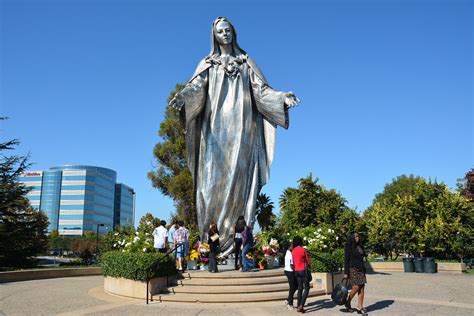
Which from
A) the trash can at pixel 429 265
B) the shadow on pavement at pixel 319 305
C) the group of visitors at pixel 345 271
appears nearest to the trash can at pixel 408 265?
the trash can at pixel 429 265

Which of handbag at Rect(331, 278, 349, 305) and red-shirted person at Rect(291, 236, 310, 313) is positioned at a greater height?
red-shirted person at Rect(291, 236, 310, 313)

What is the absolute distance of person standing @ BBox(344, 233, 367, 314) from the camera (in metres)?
8.57

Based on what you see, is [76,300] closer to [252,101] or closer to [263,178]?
[263,178]

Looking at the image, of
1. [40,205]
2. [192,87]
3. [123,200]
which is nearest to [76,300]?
[192,87]

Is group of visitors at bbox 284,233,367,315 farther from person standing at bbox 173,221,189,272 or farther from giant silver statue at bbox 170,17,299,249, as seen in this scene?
giant silver statue at bbox 170,17,299,249

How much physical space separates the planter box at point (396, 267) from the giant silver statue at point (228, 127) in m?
11.2

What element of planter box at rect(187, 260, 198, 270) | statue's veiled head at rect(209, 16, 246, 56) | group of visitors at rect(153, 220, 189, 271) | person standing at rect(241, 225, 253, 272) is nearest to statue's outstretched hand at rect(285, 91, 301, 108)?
statue's veiled head at rect(209, 16, 246, 56)

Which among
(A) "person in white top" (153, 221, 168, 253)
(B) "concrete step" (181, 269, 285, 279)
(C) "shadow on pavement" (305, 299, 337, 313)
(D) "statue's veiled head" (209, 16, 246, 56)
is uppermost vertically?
(D) "statue's veiled head" (209, 16, 246, 56)

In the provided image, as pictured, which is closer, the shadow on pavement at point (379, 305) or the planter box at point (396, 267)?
the shadow on pavement at point (379, 305)

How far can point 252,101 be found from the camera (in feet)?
50.4

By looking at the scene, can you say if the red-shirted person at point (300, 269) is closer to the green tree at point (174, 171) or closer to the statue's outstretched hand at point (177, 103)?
the statue's outstretched hand at point (177, 103)

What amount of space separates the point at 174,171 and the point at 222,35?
15.4 meters

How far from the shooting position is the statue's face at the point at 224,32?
14922 mm

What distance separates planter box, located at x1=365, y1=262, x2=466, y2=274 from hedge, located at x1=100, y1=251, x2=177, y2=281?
1467 centimetres
